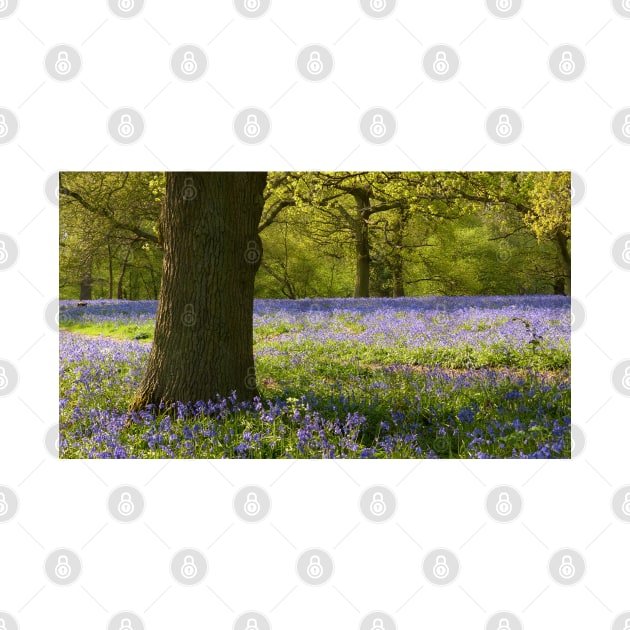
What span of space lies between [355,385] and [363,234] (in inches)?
105

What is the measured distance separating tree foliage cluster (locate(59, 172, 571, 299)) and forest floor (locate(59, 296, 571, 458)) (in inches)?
15.7

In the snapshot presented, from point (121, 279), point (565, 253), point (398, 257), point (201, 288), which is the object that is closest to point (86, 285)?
point (121, 279)

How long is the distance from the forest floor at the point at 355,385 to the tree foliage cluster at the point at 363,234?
0.40 m

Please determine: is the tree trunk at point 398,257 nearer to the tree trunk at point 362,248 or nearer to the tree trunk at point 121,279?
the tree trunk at point 362,248

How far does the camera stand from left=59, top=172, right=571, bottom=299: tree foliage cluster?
6.05 m

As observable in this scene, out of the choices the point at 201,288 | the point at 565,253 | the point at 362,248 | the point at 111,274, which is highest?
the point at 565,253

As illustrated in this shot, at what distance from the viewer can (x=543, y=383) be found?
18.3ft

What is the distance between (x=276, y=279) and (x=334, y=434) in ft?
12.2

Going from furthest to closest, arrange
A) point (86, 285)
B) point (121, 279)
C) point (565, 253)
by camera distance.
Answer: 1. point (121, 279)
2. point (86, 285)
3. point (565, 253)

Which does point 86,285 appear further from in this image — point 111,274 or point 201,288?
point 201,288

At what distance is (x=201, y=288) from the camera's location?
486 centimetres

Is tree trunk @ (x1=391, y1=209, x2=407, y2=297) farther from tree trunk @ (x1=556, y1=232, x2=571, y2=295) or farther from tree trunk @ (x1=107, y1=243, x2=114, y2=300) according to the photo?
tree trunk @ (x1=107, y1=243, x2=114, y2=300)

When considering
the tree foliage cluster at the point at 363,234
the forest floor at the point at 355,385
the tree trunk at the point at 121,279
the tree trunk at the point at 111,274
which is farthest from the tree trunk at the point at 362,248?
the tree trunk at the point at 111,274

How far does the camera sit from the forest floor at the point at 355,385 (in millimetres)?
4383
